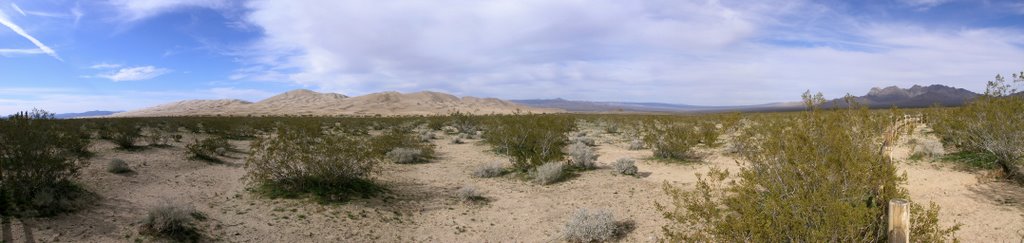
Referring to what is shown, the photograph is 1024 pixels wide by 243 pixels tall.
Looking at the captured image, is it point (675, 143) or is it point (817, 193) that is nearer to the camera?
point (817, 193)

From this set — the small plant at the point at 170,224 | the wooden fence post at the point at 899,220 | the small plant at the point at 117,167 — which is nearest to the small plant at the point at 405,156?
the small plant at the point at 117,167

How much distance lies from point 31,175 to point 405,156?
9.98 m

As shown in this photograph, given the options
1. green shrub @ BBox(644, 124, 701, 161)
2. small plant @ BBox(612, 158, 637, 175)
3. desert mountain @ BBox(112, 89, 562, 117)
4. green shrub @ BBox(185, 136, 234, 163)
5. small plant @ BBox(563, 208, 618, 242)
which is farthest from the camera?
desert mountain @ BBox(112, 89, 562, 117)

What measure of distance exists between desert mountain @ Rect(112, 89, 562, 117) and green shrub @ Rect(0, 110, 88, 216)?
105m

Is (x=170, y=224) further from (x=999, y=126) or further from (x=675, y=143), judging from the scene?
(x=999, y=126)

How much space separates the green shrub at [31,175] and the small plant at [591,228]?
9.23m

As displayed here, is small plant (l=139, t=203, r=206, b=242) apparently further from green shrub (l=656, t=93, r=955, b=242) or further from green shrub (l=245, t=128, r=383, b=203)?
green shrub (l=656, t=93, r=955, b=242)

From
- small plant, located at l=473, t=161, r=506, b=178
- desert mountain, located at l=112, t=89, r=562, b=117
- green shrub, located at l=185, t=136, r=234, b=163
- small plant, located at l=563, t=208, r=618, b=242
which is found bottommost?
small plant, located at l=563, t=208, r=618, b=242

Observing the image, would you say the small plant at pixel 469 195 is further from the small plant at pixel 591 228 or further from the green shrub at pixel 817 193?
the green shrub at pixel 817 193

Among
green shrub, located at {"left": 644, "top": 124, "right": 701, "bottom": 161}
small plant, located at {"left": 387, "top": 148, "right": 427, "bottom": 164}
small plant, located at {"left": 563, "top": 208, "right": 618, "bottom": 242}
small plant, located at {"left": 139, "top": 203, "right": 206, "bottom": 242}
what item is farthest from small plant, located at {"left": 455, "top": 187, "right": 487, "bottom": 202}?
green shrub, located at {"left": 644, "top": 124, "right": 701, "bottom": 161}

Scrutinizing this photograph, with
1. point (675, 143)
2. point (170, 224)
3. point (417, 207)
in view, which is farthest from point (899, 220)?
point (675, 143)

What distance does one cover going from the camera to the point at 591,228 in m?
8.27

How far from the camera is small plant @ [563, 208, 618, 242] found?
827 cm

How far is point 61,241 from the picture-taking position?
6.66 metres
